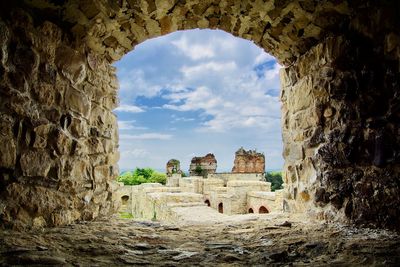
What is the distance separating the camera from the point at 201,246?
85.3 inches

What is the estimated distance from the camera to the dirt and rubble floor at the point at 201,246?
1.63 m

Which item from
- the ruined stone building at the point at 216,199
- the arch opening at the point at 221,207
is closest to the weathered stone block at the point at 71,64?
the ruined stone building at the point at 216,199

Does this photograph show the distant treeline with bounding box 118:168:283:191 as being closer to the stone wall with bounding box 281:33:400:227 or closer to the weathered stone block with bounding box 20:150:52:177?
the stone wall with bounding box 281:33:400:227

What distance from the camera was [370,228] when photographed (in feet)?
7.20

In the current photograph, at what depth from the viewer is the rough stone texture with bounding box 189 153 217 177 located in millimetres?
23094

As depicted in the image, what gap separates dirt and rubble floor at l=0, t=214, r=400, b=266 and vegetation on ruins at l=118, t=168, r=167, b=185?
26.4 metres

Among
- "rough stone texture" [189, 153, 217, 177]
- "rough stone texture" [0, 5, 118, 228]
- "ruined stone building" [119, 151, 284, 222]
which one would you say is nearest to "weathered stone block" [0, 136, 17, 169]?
"rough stone texture" [0, 5, 118, 228]

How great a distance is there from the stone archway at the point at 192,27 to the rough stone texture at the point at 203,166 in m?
19.8

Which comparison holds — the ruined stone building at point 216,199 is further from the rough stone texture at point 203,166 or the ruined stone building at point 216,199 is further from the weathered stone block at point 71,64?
the rough stone texture at point 203,166

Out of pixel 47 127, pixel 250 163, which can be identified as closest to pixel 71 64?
pixel 47 127

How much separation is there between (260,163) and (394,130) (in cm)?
2042

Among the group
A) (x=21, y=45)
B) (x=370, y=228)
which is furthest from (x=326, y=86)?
(x=21, y=45)

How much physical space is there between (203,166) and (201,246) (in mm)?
21087

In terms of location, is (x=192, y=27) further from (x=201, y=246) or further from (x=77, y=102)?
(x=201, y=246)
